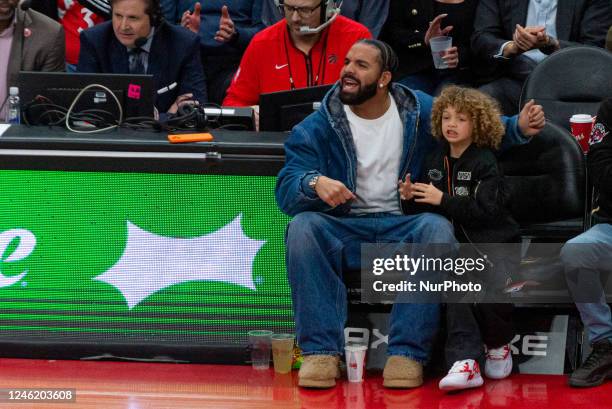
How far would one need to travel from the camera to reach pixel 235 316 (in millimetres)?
6031

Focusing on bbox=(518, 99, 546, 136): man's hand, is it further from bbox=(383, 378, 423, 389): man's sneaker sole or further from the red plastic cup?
bbox=(383, 378, 423, 389): man's sneaker sole

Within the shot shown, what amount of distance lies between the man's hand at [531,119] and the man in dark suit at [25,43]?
10.8ft

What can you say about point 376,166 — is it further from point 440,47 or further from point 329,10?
point 440,47

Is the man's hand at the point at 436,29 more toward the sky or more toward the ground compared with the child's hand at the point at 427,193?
more toward the sky

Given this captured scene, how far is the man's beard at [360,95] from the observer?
5.91 m

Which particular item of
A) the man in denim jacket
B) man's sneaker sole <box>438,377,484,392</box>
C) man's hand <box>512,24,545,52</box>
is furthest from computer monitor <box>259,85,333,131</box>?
man's hand <box>512,24,545,52</box>

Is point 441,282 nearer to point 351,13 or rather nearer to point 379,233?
point 379,233

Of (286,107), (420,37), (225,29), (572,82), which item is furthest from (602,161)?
(225,29)

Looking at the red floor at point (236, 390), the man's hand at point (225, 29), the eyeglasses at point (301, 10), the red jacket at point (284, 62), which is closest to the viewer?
the red floor at point (236, 390)

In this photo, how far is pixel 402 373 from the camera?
18.4 ft

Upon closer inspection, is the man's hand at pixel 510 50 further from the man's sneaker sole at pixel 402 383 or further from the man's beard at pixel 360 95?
the man's sneaker sole at pixel 402 383

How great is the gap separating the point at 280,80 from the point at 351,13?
108 centimetres

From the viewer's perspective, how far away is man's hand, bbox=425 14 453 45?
26.3ft

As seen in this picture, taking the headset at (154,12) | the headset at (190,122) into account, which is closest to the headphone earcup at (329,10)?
the headset at (154,12)
